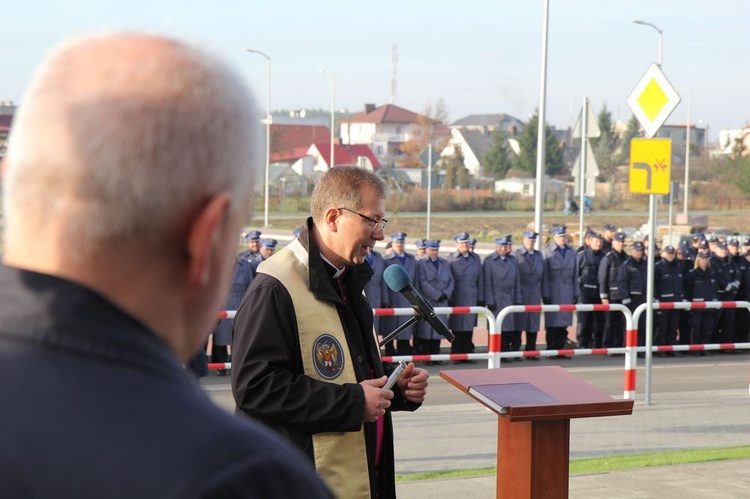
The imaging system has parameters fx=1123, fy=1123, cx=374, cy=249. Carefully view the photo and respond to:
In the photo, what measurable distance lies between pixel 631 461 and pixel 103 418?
8.23 m

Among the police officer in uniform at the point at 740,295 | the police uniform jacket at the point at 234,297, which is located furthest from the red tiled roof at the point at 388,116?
the police uniform jacket at the point at 234,297

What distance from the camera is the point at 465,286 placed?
58.1ft

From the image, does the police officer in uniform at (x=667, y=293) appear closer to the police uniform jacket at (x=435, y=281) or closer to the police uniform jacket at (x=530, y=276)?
the police uniform jacket at (x=530, y=276)

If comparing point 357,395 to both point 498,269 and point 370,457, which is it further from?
point 498,269

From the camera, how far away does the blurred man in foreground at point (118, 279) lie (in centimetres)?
115

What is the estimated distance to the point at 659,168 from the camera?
1118cm

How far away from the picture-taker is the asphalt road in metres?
13.2

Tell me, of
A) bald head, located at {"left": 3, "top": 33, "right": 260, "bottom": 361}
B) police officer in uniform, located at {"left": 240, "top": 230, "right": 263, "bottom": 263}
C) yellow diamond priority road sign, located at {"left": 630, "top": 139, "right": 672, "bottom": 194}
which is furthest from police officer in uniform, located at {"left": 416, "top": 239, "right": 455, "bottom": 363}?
bald head, located at {"left": 3, "top": 33, "right": 260, "bottom": 361}

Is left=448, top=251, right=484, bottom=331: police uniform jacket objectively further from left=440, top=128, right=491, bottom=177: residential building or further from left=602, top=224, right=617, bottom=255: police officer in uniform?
left=440, top=128, right=491, bottom=177: residential building

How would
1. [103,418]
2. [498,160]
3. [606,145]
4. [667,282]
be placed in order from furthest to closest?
[606,145] → [498,160] → [667,282] → [103,418]

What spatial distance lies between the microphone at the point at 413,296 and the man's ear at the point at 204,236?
3391mm


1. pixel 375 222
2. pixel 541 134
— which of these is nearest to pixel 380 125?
pixel 541 134

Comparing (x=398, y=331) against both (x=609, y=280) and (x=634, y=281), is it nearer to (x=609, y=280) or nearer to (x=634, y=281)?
(x=609, y=280)

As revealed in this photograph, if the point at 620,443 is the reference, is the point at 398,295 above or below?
above
